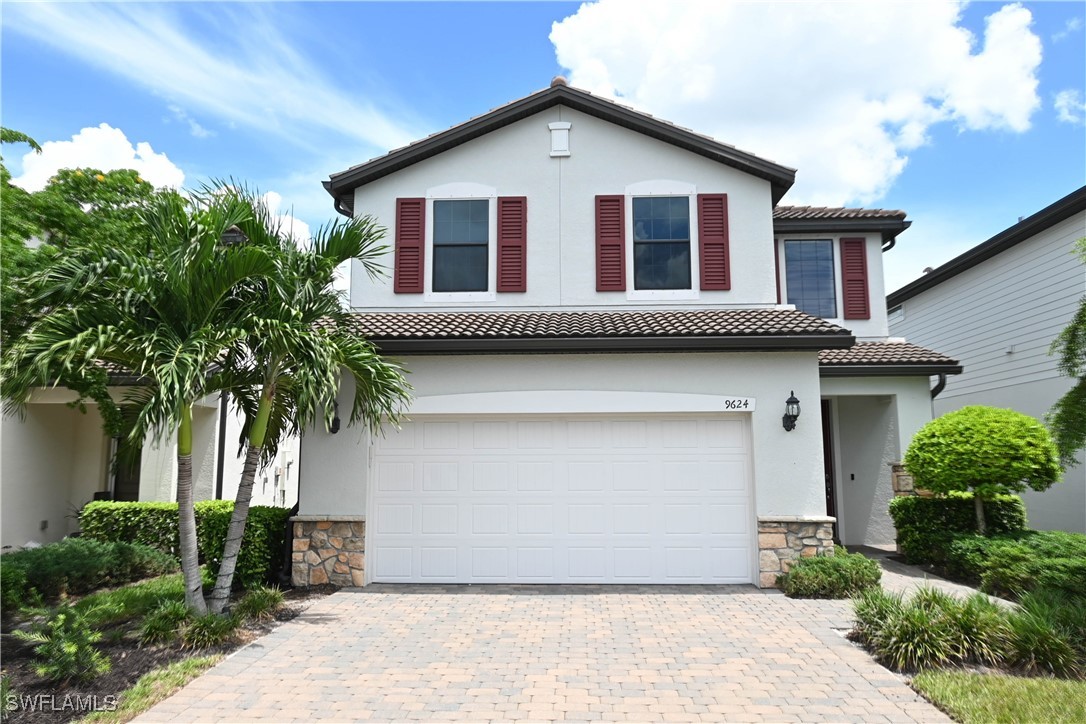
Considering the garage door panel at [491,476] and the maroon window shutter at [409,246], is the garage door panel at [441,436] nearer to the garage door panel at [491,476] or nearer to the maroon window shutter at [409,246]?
the garage door panel at [491,476]

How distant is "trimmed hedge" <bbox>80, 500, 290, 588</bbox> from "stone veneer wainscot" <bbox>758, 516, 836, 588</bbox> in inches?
280

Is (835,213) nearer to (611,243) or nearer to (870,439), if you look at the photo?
(870,439)

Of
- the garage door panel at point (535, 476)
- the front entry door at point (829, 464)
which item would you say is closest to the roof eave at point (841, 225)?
the front entry door at point (829, 464)

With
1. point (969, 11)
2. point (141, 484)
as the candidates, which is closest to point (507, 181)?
point (969, 11)

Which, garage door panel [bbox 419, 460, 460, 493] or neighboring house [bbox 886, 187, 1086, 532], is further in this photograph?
neighboring house [bbox 886, 187, 1086, 532]

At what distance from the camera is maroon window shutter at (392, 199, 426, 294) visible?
11.8 metres

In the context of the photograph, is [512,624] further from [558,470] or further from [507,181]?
[507,181]

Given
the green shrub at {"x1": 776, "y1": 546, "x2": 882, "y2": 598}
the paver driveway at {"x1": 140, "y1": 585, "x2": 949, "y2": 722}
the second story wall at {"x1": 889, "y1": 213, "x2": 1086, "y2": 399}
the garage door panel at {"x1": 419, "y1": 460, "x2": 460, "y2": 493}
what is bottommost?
the paver driveway at {"x1": 140, "y1": 585, "x2": 949, "y2": 722}

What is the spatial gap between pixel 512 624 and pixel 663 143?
8.68 meters

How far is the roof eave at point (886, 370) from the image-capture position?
12.2 m

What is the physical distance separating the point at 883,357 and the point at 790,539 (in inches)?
191

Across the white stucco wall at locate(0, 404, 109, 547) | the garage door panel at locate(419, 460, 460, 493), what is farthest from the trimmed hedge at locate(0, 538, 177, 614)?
the garage door panel at locate(419, 460, 460, 493)

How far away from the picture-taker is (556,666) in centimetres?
631

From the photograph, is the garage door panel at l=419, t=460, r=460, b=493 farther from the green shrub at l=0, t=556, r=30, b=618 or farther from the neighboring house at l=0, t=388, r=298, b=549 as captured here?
the green shrub at l=0, t=556, r=30, b=618
